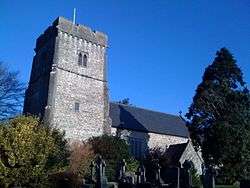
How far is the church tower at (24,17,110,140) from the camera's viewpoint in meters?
35.8

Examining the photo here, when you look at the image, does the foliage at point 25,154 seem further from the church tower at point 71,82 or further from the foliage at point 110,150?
the foliage at point 110,150

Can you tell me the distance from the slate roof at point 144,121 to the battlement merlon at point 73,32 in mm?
8680

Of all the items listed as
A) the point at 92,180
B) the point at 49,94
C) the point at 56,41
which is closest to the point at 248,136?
the point at 92,180

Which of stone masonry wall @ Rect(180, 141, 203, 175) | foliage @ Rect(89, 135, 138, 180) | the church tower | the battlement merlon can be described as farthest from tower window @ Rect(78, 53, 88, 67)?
stone masonry wall @ Rect(180, 141, 203, 175)

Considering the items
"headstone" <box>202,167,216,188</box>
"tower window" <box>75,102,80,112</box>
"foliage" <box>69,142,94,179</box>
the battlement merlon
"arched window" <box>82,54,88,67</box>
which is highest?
the battlement merlon

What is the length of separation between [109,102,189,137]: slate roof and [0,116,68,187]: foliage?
16.3 m

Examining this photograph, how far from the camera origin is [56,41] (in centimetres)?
3734

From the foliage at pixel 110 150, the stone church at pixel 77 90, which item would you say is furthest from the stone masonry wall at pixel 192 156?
the foliage at pixel 110 150

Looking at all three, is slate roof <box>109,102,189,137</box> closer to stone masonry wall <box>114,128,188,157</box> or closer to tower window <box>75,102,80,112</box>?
stone masonry wall <box>114,128,188,157</box>

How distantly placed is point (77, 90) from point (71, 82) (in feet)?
3.35

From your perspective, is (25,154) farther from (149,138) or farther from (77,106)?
(149,138)

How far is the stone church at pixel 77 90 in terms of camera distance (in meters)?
35.9

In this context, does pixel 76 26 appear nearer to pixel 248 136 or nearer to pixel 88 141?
pixel 88 141

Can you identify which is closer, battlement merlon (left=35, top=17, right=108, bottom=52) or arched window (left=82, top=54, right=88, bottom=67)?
battlement merlon (left=35, top=17, right=108, bottom=52)
